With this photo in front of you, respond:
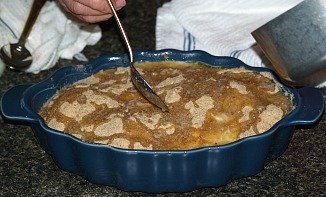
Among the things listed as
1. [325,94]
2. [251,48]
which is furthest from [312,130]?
[251,48]

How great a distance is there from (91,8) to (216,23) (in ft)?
1.05

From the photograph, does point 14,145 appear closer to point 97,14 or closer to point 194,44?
point 97,14

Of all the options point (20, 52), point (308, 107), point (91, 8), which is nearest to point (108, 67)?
point (91, 8)

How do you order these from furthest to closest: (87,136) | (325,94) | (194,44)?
(194,44) < (325,94) < (87,136)

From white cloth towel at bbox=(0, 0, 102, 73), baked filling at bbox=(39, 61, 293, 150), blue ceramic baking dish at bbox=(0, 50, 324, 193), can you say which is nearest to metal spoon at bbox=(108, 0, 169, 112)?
baked filling at bbox=(39, 61, 293, 150)

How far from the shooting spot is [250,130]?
3.03ft

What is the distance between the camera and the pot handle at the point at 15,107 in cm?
93

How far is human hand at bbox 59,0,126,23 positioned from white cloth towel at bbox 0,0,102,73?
0.17 metres

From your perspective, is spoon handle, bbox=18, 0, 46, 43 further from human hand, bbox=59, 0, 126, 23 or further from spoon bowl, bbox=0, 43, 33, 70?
human hand, bbox=59, 0, 126, 23

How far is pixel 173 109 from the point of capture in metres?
0.96

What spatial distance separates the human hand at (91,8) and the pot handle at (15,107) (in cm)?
14

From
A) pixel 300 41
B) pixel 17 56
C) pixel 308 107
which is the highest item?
pixel 300 41

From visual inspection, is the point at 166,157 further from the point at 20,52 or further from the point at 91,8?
the point at 20,52

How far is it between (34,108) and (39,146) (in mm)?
69
